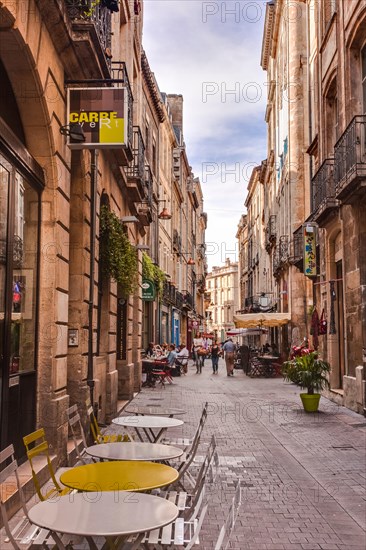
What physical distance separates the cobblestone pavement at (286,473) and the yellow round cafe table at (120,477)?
83 cm

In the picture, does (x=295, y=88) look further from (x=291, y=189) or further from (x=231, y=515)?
(x=231, y=515)

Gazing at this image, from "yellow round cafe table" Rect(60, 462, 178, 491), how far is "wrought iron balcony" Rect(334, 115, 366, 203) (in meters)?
9.08

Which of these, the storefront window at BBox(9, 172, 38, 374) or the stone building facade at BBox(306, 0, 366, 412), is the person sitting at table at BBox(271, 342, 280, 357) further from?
the storefront window at BBox(9, 172, 38, 374)

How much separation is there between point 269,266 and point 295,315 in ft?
50.2

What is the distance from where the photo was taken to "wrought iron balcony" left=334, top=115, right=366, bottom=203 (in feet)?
41.0

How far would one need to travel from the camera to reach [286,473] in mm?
8070

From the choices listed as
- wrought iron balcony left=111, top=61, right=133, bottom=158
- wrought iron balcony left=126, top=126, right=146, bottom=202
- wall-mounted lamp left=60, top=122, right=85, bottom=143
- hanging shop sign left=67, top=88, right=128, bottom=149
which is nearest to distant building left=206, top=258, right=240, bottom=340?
wrought iron balcony left=126, top=126, right=146, bottom=202

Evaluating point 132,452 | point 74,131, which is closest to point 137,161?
point 74,131

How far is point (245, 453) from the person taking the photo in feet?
30.6

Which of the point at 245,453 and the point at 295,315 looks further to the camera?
the point at 295,315

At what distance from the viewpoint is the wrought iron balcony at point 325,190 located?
15.6 m

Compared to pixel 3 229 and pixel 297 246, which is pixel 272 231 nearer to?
pixel 297 246

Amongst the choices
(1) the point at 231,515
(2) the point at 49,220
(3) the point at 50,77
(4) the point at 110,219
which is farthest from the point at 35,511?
(4) the point at 110,219

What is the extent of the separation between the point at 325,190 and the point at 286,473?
999 centimetres
